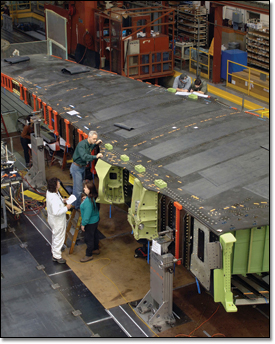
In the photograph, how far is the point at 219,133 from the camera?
38.3 ft

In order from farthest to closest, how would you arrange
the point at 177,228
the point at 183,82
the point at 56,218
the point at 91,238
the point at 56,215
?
the point at 183,82 → the point at 91,238 → the point at 56,218 → the point at 56,215 → the point at 177,228

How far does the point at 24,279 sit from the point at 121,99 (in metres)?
5.58

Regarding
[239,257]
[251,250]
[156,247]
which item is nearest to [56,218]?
[156,247]

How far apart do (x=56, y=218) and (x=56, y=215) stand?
5.2 inches

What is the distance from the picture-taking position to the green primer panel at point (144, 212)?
9.98 meters

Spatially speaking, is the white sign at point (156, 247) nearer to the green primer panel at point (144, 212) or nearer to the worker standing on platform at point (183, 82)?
the green primer panel at point (144, 212)

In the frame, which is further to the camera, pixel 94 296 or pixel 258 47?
pixel 258 47

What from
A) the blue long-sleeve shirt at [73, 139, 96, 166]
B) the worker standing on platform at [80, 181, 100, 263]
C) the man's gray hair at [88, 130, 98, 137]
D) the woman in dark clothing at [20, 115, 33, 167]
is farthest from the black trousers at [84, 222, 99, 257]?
the woman in dark clothing at [20, 115, 33, 167]

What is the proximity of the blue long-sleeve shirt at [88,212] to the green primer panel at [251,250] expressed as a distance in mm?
3399

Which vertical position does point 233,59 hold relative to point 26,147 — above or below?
above

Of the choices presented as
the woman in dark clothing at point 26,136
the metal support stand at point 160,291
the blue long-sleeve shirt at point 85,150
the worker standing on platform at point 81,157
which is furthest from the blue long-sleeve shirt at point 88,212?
the woman in dark clothing at point 26,136

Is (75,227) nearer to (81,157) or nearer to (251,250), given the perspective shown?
(81,157)

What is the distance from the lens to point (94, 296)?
10.7m

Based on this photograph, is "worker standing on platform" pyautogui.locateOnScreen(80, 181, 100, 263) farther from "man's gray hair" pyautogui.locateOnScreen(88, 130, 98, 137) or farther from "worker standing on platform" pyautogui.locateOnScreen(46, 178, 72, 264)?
"man's gray hair" pyautogui.locateOnScreen(88, 130, 98, 137)
